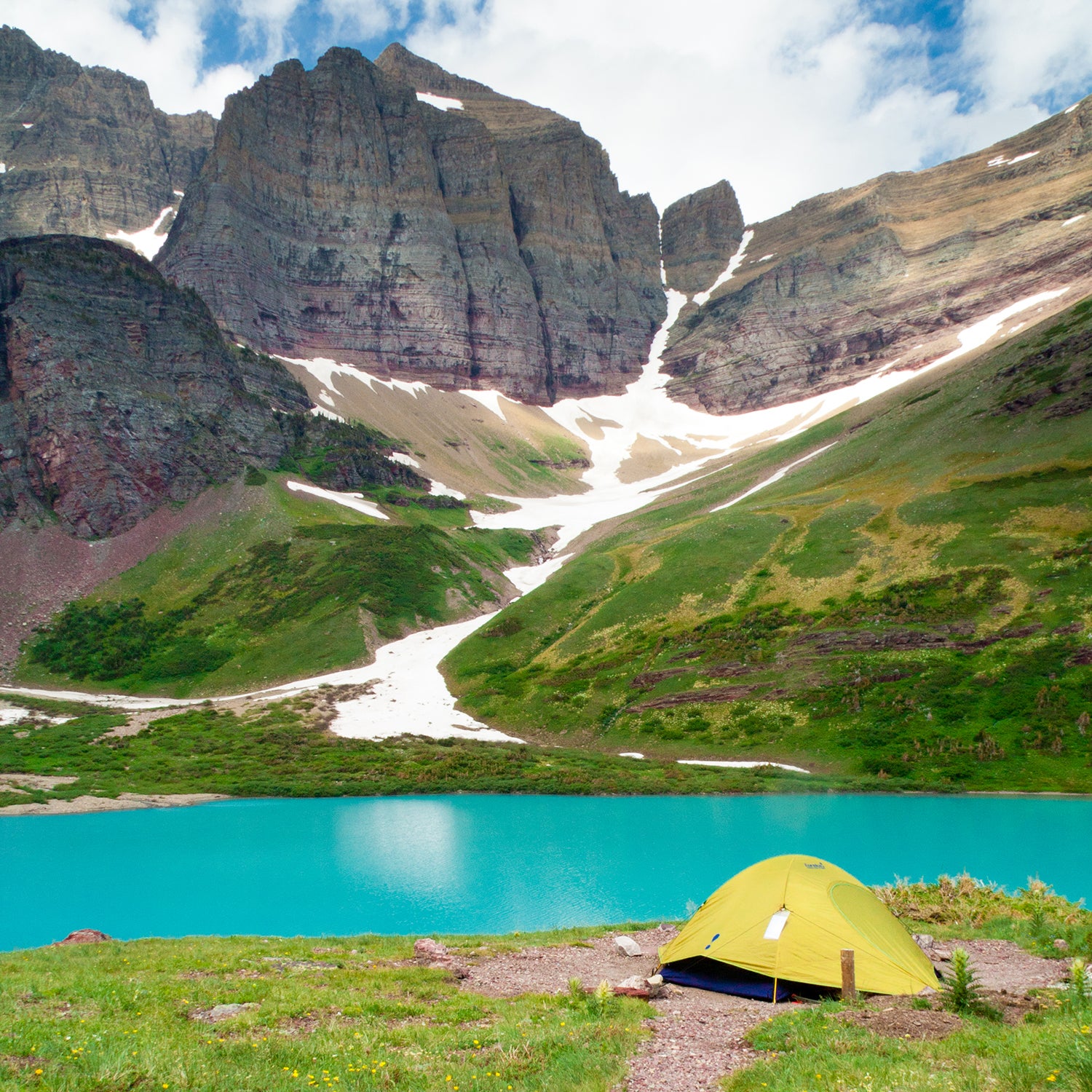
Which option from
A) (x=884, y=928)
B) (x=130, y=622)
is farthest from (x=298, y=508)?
(x=884, y=928)

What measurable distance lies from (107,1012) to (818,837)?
33898 mm

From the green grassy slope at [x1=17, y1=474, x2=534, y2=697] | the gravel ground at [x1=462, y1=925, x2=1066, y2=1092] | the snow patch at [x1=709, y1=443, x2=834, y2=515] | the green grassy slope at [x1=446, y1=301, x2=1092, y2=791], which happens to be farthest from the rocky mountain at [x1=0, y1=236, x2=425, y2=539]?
the gravel ground at [x1=462, y1=925, x2=1066, y2=1092]

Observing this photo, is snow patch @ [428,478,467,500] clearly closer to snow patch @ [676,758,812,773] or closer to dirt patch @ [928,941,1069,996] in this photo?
snow patch @ [676,758,812,773]

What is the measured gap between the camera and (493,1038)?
12141 millimetres

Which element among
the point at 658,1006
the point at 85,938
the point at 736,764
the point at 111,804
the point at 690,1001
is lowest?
the point at 736,764

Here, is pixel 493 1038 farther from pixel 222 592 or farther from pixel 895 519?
pixel 222 592

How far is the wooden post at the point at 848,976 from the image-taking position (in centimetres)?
1462

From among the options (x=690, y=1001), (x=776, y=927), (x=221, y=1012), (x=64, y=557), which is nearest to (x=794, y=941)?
(x=776, y=927)

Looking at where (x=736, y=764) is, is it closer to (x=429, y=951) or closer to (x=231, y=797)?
(x=231, y=797)

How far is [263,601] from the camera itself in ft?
344

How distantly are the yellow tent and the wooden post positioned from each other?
811mm

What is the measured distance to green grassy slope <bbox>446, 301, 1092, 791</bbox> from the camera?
2047 inches

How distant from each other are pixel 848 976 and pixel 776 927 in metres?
2.12

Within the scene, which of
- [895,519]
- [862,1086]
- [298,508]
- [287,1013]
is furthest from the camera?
[298,508]
